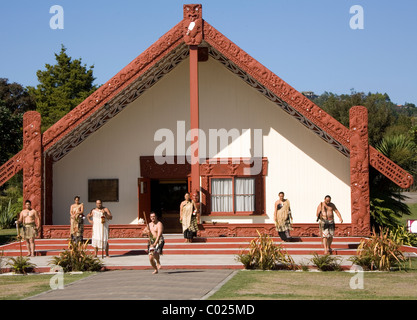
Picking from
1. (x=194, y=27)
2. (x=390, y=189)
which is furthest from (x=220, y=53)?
(x=390, y=189)

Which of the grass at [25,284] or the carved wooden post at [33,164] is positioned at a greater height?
the carved wooden post at [33,164]

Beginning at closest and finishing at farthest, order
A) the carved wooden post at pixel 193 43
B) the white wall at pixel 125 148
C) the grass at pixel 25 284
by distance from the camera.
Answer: the grass at pixel 25 284
the carved wooden post at pixel 193 43
the white wall at pixel 125 148

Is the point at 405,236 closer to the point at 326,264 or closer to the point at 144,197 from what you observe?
Answer: the point at 326,264

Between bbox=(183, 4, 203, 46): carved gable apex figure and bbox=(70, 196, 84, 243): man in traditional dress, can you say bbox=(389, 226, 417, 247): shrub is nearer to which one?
bbox=(183, 4, 203, 46): carved gable apex figure

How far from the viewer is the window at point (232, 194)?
21.6 metres

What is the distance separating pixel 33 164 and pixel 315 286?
10.3 m

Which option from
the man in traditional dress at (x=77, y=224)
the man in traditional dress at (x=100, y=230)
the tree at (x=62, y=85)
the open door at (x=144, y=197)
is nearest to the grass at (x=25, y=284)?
the man in traditional dress at (x=100, y=230)

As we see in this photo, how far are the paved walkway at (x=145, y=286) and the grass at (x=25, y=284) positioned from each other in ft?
0.98

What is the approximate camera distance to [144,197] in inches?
857

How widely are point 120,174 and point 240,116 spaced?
4.26m

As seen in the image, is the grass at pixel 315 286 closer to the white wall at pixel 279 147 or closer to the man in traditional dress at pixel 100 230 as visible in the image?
the man in traditional dress at pixel 100 230

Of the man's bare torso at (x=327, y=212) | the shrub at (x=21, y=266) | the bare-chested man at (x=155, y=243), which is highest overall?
the man's bare torso at (x=327, y=212)

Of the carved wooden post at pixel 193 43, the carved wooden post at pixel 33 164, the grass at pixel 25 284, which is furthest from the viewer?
the carved wooden post at pixel 33 164
